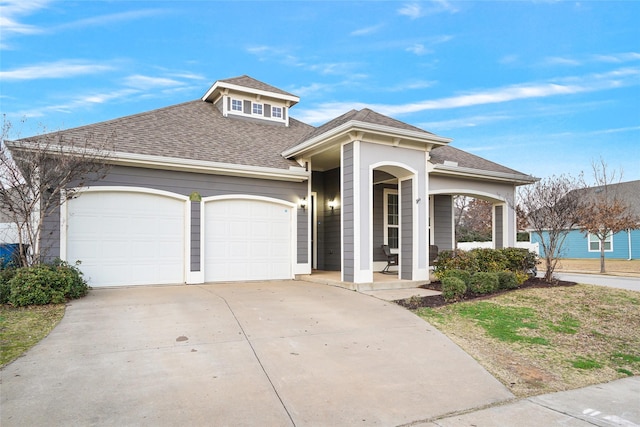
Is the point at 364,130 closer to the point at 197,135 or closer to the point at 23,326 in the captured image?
the point at 197,135

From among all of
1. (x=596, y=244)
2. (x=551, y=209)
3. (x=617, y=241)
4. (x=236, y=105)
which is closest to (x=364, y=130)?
(x=551, y=209)

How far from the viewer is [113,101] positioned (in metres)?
16.2

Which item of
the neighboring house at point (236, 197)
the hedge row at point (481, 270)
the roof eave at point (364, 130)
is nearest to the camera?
the hedge row at point (481, 270)

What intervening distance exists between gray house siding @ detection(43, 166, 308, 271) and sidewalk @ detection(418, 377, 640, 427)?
297 inches

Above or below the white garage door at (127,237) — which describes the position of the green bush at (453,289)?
below

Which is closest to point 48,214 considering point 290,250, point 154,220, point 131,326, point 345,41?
point 154,220

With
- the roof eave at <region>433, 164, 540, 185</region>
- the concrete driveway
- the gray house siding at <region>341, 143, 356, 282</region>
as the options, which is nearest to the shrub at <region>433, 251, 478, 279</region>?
the gray house siding at <region>341, 143, 356, 282</region>

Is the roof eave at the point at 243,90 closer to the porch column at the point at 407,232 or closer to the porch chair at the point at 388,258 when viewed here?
the porch column at the point at 407,232

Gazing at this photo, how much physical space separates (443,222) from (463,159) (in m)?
2.52

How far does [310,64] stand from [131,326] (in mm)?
14428

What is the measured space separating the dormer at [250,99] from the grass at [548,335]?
9537 millimetres

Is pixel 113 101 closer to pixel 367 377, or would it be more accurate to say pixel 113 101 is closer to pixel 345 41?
pixel 345 41

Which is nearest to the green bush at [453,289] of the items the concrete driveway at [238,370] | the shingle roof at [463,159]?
the concrete driveway at [238,370]

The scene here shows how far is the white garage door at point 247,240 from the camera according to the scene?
391 inches
